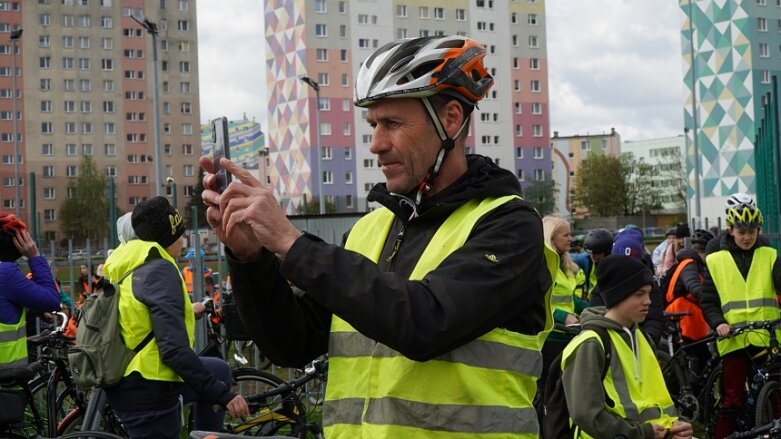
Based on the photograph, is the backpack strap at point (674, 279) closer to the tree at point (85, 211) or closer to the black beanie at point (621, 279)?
the black beanie at point (621, 279)

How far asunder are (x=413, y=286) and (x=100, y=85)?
105 m

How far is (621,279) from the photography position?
19.1 feet

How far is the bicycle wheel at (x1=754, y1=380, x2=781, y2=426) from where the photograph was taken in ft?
29.4

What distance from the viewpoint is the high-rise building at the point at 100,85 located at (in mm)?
98188

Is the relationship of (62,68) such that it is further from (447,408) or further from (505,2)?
(447,408)

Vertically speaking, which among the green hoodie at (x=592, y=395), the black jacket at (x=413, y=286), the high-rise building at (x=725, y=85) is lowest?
the green hoodie at (x=592, y=395)

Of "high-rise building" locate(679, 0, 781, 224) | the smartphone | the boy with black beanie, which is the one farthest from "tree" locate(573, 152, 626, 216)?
the smartphone

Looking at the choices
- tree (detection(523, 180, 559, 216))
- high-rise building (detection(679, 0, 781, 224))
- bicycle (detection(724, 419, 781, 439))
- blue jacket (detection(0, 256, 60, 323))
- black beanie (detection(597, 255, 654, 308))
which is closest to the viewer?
bicycle (detection(724, 419, 781, 439))

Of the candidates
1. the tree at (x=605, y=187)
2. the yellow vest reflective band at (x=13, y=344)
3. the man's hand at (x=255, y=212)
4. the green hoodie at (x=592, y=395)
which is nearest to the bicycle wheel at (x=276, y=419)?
the yellow vest reflective band at (x=13, y=344)

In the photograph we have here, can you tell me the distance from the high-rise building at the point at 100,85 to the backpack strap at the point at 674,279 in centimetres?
8756

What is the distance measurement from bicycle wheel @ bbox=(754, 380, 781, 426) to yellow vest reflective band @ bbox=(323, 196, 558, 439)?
695 cm

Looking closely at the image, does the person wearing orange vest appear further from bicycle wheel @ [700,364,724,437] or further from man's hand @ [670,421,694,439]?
man's hand @ [670,421,694,439]

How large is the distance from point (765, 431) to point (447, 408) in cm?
372

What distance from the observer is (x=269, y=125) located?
95938mm
